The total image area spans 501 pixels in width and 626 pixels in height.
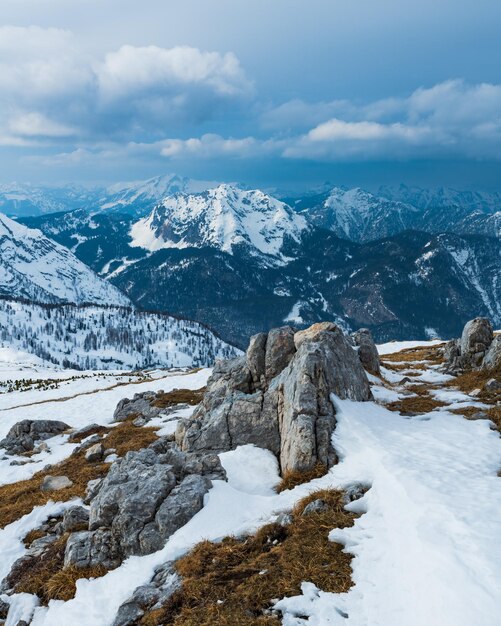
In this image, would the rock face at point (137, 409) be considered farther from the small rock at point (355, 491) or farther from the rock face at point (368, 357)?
the small rock at point (355, 491)

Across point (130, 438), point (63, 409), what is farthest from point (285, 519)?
point (63, 409)

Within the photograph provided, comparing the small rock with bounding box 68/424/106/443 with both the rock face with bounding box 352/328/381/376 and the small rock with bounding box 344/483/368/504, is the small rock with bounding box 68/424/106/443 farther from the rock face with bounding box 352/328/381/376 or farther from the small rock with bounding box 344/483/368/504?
the small rock with bounding box 344/483/368/504

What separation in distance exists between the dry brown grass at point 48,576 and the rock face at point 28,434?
760 inches

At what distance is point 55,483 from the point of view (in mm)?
21078

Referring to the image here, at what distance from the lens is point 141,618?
10141 millimetres

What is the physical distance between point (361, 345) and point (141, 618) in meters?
30.4

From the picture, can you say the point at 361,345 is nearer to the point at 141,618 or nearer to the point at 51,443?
the point at 51,443

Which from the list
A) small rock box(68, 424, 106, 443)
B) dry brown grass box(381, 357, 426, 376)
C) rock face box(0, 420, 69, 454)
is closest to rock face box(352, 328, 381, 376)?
dry brown grass box(381, 357, 426, 376)

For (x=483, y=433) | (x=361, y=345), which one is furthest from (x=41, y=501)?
(x=361, y=345)

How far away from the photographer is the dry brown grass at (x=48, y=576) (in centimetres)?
1220

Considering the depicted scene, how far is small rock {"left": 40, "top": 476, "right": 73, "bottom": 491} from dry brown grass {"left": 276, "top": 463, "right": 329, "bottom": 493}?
11987 mm

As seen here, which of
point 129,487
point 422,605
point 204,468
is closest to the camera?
point 422,605

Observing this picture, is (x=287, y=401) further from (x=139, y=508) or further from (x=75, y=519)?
(x=75, y=519)

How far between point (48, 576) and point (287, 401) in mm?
11787
